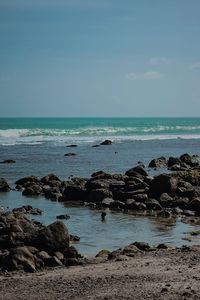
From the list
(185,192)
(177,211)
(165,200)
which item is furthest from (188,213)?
Answer: (185,192)

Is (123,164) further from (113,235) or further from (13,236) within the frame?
(13,236)

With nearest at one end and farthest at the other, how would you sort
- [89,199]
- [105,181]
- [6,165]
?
[89,199]
[105,181]
[6,165]

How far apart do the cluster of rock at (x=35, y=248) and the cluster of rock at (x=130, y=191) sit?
8.01 metres

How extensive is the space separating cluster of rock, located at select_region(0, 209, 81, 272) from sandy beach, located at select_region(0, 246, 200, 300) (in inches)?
24.5

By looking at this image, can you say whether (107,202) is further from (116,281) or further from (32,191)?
(116,281)

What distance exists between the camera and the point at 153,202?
79.1 feet

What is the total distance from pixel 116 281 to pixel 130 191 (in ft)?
48.0

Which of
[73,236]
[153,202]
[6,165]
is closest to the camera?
[73,236]

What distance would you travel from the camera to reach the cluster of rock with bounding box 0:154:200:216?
78.5 feet

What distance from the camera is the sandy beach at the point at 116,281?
10.8 meters

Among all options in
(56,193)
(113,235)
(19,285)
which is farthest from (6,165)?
(19,285)

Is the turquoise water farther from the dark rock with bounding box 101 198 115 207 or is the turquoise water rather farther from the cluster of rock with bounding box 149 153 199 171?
the dark rock with bounding box 101 198 115 207

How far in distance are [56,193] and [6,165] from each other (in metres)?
15.0

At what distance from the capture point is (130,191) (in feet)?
86.2
